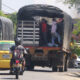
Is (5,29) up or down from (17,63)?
up

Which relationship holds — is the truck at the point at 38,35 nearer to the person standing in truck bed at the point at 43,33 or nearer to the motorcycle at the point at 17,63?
the person standing in truck bed at the point at 43,33

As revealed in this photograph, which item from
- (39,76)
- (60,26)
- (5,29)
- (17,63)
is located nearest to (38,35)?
(60,26)

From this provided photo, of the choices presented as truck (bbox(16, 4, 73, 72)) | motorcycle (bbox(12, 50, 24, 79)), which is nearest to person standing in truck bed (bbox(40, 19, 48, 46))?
truck (bbox(16, 4, 73, 72))

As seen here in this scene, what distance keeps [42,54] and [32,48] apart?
0.67 metres

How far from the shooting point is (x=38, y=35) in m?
31.3

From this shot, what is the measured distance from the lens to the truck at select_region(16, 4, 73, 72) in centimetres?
3084

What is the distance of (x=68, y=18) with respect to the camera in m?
33.1

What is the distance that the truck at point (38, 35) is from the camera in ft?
101

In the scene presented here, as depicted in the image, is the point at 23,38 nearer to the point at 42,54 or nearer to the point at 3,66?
the point at 42,54

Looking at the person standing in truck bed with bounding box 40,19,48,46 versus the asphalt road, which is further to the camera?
the person standing in truck bed with bounding box 40,19,48,46

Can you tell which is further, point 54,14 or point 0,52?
point 54,14

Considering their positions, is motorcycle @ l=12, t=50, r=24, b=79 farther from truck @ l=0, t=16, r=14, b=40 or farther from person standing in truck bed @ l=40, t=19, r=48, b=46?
truck @ l=0, t=16, r=14, b=40

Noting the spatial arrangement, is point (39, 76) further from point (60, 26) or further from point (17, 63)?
point (60, 26)

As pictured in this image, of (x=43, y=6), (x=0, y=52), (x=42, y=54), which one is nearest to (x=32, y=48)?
(x=42, y=54)
